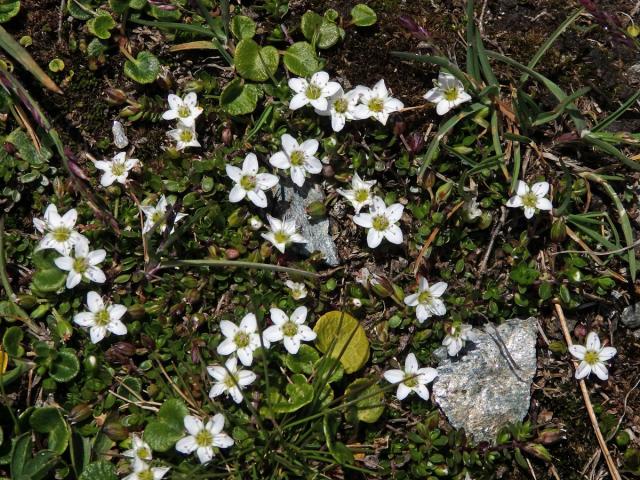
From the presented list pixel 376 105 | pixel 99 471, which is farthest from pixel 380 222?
pixel 99 471

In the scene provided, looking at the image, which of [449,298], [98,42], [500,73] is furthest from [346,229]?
[98,42]

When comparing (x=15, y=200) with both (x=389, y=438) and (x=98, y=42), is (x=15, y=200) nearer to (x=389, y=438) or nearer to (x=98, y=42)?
(x=98, y=42)

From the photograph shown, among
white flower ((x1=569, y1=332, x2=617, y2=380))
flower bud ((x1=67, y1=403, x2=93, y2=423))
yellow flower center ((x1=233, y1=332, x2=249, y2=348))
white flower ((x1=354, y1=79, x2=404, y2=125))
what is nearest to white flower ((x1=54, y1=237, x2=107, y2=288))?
flower bud ((x1=67, y1=403, x2=93, y2=423))

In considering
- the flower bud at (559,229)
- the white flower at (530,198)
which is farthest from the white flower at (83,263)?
the flower bud at (559,229)

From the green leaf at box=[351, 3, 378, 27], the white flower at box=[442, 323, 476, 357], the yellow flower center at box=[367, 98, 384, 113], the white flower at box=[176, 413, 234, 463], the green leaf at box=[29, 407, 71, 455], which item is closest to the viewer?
the white flower at box=[176, 413, 234, 463]

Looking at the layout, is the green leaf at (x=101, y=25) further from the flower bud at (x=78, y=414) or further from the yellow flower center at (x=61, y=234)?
the flower bud at (x=78, y=414)

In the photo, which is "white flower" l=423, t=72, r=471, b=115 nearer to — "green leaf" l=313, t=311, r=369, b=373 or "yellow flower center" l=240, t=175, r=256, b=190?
"yellow flower center" l=240, t=175, r=256, b=190
